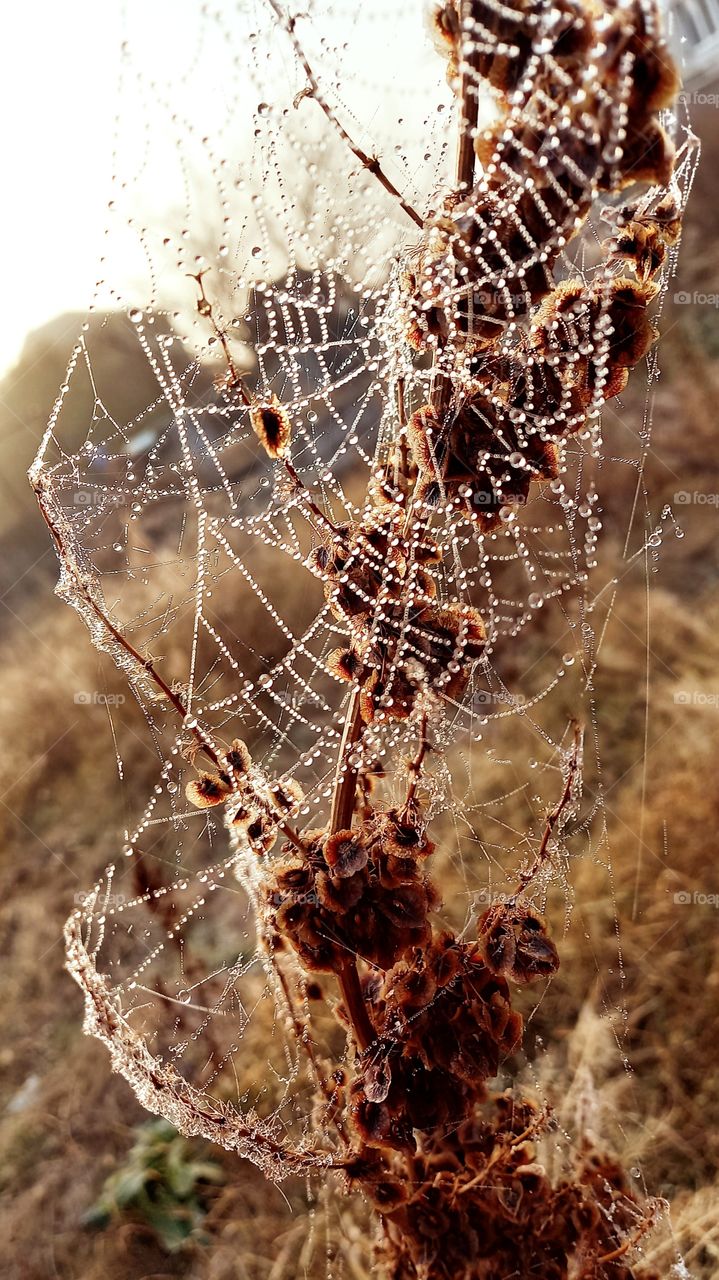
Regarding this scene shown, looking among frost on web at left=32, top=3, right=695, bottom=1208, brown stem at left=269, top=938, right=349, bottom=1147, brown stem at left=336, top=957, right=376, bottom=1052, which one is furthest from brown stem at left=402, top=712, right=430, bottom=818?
brown stem at left=269, top=938, right=349, bottom=1147

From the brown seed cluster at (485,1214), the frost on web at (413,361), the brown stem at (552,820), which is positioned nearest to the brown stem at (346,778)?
the frost on web at (413,361)

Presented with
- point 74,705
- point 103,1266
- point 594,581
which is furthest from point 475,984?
point 74,705

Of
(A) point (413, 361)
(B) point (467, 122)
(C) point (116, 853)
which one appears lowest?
(C) point (116, 853)

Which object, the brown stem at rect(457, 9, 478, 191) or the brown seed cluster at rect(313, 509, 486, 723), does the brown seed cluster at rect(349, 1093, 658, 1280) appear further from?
the brown stem at rect(457, 9, 478, 191)

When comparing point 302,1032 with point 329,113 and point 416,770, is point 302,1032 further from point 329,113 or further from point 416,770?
point 329,113

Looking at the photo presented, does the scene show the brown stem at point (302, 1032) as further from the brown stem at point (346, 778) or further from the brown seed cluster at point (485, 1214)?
the brown stem at point (346, 778)

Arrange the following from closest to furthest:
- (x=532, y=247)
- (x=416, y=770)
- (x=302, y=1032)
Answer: (x=532, y=247) → (x=416, y=770) → (x=302, y=1032)

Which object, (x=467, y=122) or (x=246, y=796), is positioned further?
(x=246, y=796)

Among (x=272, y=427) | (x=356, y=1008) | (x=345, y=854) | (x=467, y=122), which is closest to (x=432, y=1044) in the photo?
(x=356, y=1008)
